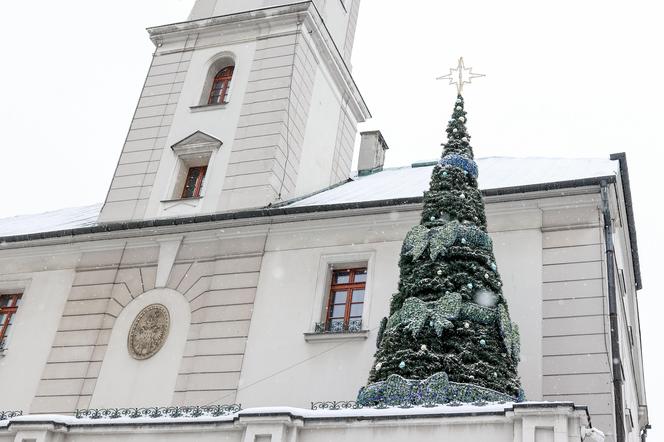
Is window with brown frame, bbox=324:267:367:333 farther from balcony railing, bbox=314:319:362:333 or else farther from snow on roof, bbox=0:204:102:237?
snow on roof, bbox=0:204:102:237

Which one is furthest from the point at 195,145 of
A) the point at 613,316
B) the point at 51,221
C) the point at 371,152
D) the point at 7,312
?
the point at 613,316

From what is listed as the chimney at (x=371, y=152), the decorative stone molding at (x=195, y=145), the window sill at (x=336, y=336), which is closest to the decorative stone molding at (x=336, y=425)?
the window sill at (x=336, y=336)

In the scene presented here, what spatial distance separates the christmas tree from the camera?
12.0 meters

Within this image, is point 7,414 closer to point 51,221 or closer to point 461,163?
point 51,221

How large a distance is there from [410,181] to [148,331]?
7.34 m

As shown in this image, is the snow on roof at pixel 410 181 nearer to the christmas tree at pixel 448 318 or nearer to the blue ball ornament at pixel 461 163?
the blue ball ornament at pixel 461 163

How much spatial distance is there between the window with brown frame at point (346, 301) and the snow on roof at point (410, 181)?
1.87m

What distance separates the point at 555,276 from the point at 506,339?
3.76 metres

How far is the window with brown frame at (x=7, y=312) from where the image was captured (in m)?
20.2

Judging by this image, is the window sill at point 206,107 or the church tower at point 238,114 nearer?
the church tower at point 238,114

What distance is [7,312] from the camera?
811 inches

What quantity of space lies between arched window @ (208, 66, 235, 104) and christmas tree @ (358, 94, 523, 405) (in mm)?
10467

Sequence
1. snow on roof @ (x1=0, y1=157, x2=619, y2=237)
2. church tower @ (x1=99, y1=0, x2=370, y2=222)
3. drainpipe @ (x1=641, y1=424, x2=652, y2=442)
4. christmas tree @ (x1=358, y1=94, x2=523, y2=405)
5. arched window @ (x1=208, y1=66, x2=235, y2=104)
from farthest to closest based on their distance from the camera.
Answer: arched window @ (x1=208, y1=66, x2=235, y2=104), drainpipe @ (x1=641, y1=424, x2=652, y2=442), church tower @ (x1=99, y1=0, x2=370, y2=222), snow on roof @ (x1=0, y1=157, x2=619, y2=237), christmas tree @ (x1=358, y1=94, x2=523, y2=405)

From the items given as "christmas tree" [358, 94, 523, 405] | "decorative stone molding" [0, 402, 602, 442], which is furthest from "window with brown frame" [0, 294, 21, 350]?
"christmas tree" [358, 94, 523, 405]
